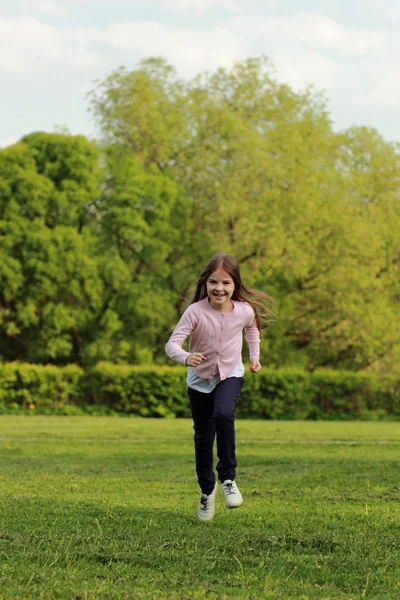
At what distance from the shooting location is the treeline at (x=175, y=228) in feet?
111

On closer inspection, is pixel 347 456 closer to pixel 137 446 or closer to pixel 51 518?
pixel 137 446

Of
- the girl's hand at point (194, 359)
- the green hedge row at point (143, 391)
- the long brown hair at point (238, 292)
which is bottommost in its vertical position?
the green hedge row at point (143, 391)

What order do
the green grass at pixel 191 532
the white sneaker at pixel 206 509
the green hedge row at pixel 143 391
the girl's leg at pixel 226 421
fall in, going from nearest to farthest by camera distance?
the green grass at pixel 191 532, the girl's leg at pixel 226 421, the white sneaker at pixel 206 509, the green hedge row at pixel 143 391

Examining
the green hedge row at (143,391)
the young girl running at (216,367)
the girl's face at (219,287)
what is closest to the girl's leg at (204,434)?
the young girl running at (216,367)

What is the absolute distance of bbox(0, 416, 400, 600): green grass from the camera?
14.5 ft

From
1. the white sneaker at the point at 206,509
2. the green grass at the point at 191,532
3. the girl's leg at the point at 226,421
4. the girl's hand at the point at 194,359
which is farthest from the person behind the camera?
the white sneaker at the point at 206,509

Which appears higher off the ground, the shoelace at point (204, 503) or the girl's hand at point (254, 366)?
the girl's hand at point (254, 366)

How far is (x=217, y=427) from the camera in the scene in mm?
6484

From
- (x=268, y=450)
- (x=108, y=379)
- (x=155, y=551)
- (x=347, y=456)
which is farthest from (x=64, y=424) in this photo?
(x=155, y=551)

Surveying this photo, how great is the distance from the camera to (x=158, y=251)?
3472 cm

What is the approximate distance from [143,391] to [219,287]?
79.0 feet

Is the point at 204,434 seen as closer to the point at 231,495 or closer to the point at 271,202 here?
the point at 231,495

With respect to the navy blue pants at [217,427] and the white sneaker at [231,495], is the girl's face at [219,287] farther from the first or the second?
the white sneaker at [231,495]

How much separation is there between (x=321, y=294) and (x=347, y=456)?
22720 millimetres
